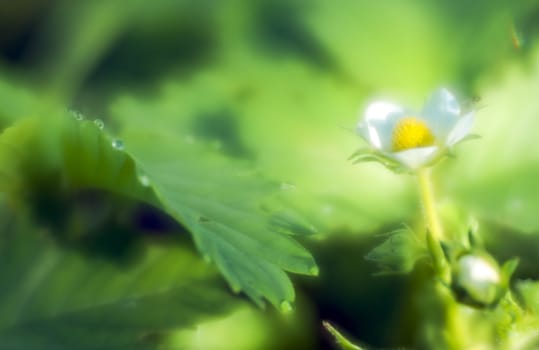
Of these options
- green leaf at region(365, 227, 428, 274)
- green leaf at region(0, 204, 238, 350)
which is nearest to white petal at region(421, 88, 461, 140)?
green leaf at region(365, 227, 428, 274)

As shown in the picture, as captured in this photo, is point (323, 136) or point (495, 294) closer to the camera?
point (495, 294)

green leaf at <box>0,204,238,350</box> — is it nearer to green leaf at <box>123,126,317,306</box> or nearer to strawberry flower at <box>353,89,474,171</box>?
green leaf at <box>123,126,317,306</box>

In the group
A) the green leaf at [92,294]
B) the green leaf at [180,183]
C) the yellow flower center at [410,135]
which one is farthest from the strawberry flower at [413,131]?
the green leaf at [92,294]

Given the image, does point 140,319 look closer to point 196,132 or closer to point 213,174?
point 213,174

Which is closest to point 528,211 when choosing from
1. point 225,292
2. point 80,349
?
point 225,292

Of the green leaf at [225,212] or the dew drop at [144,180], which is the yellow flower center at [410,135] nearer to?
the green leaf at [225,212]

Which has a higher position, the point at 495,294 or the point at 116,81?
the point at 116,81

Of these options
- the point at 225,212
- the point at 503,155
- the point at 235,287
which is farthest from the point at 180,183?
the point at 503,155
